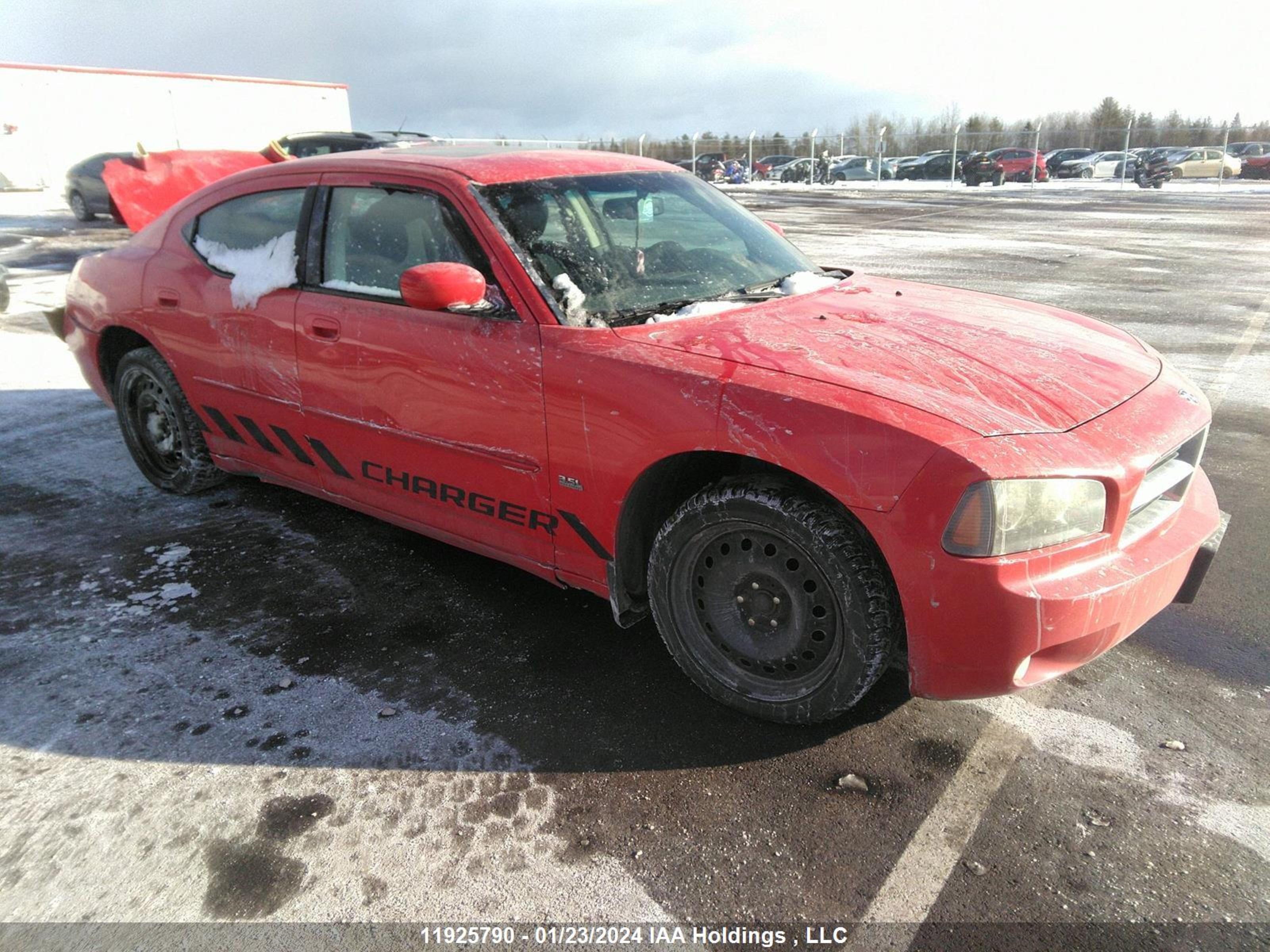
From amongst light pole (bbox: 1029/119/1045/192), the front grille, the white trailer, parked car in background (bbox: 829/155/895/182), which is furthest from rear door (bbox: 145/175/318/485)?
parked car in background (bbox: 829/155/895/182)

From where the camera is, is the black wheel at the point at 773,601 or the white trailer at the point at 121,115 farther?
the white trailer at the point at 121,115

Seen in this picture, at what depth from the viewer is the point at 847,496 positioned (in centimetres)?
230

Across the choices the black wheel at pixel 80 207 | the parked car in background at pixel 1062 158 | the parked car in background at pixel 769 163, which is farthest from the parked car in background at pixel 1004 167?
the black wheel at pixel 80 207

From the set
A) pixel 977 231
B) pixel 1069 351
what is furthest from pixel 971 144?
pixel 1069 351

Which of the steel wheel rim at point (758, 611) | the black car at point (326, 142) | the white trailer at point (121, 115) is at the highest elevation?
the white trailer at point (121, 115)

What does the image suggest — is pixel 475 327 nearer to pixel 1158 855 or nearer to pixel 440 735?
pixel 440 735

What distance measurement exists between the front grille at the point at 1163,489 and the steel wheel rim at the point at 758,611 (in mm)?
831

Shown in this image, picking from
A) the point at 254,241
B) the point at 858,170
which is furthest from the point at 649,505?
the point at 858,170

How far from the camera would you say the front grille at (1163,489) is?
2.47 m

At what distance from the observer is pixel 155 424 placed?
4.62 m

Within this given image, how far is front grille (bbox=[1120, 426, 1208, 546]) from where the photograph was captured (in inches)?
97.4

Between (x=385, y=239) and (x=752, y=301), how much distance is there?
4.56 feet

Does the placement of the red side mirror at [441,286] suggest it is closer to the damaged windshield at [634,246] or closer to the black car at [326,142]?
the damaged windshield at [634,246]

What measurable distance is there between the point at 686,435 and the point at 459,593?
1480 mm
